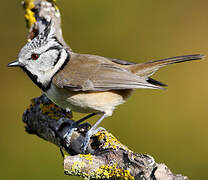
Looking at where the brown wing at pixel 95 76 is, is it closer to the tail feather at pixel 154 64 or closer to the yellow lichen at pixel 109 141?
the tail feather at pixel 154 64

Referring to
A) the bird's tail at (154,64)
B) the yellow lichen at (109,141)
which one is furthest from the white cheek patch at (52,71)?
the yellow lichen at (109,141)

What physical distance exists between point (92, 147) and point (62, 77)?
72 centimetres

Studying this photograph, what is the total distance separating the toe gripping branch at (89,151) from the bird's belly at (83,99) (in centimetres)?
17

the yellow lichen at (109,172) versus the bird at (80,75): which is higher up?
the bird at (80,75)

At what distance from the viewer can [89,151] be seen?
8.48 ft

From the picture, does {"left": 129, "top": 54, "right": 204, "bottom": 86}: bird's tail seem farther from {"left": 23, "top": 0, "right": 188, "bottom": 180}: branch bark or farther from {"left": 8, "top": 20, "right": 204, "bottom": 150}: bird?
{"left": 23, "top": 0, "right": 188, "bottom": 180}: branch bark

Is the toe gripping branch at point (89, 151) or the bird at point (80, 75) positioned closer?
the toe gripping branch at point (89, 151)

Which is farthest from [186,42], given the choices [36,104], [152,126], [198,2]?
[36,104]

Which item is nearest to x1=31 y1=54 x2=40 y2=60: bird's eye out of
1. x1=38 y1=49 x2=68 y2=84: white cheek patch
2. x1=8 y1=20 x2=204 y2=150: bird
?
x1=8 y1=20 x2=204 y2=150: bird

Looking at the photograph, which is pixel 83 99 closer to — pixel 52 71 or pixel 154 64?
pixel 52 71

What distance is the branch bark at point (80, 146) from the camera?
2088 mm

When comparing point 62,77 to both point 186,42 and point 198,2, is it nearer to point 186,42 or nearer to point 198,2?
point 186,42

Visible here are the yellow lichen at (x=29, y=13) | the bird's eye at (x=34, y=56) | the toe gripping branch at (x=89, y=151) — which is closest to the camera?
the toe gripping branch at (x=89, y=151)

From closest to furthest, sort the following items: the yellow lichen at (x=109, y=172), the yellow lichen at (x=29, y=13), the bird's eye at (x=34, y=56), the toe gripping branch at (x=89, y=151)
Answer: the toe gripping branch at (x=89, y=151)
the yellow lichen at (x=109, y=172)
the bird's eye at (x=34, y=56)
the yellow lichen at (x=29, y=13)
